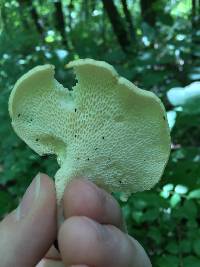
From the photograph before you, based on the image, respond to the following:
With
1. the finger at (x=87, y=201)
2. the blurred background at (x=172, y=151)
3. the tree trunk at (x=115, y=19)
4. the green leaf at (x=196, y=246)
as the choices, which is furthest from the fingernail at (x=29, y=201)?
the tree trunk at (x=115, y=19)

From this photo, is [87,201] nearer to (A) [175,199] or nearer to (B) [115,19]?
(A) [175,199]

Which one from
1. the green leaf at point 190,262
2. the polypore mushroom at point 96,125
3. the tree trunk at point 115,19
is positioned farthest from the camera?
the tree trunk at point 115,19

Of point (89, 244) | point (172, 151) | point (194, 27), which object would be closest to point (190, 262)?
point (89, 244)

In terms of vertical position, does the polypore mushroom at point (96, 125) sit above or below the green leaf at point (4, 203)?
above

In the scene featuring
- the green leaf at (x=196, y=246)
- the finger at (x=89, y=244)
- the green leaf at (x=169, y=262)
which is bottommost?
the green leaf at (x=169, y=262)

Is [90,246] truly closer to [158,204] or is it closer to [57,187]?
[57,187]

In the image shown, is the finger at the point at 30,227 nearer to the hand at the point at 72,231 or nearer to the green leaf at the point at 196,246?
the hand at the point at 72,231

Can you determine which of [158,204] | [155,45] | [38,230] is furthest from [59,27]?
[38,230]
